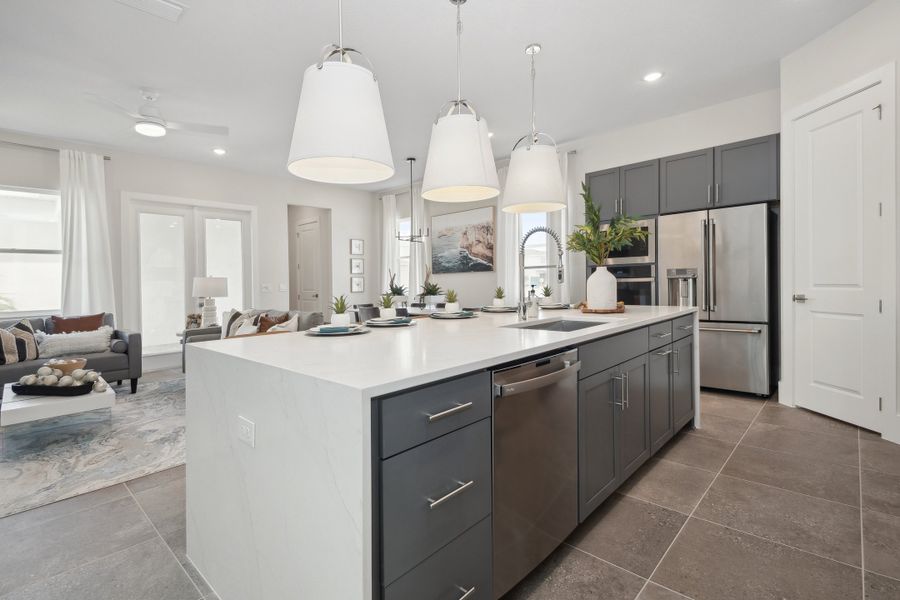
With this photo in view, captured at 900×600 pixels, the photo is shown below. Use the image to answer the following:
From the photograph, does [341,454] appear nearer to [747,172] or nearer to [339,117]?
[339,117]

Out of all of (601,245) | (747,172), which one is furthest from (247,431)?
(747,172)

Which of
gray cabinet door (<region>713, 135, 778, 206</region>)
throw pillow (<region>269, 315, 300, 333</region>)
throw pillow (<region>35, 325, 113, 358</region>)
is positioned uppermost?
gray cabinet door (<region>713, 135, 778, 206</region>)

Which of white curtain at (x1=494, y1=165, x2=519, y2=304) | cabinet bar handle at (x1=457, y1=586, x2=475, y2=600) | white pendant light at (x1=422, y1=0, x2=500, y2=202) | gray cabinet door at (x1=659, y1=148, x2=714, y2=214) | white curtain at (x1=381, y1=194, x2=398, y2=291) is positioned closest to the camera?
cabinet bar handle at (x1=457, y1=586, x2=475, y2=600)

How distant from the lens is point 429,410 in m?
1.04

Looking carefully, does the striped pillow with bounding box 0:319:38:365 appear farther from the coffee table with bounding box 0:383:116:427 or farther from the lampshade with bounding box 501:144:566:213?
the lampshade with bounding box 501:144:566:213

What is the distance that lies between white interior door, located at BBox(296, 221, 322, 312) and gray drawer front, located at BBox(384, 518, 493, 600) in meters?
6.86

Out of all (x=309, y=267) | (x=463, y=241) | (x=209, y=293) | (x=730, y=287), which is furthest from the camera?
(x=309, y=267)

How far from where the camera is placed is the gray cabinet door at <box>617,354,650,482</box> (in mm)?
2006

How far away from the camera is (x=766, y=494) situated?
208cm

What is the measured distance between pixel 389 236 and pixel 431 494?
267 inches

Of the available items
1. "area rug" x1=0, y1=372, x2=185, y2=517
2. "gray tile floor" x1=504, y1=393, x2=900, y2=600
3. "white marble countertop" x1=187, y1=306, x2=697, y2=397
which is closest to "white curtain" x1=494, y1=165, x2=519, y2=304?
"gray tile floor" x1=504, y1=393, x2=900, y2=600

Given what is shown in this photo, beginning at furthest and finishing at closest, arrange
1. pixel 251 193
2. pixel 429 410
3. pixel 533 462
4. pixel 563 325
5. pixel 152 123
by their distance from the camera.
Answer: pixel 251 193
pixel 152 123
pixel 563 325
pixel 533 462
pixel 429 410

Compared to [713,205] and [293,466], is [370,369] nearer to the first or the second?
[293,466]

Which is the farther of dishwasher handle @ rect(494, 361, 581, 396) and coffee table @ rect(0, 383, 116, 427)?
coffee table @ rect(0, 383, 116, 427)
